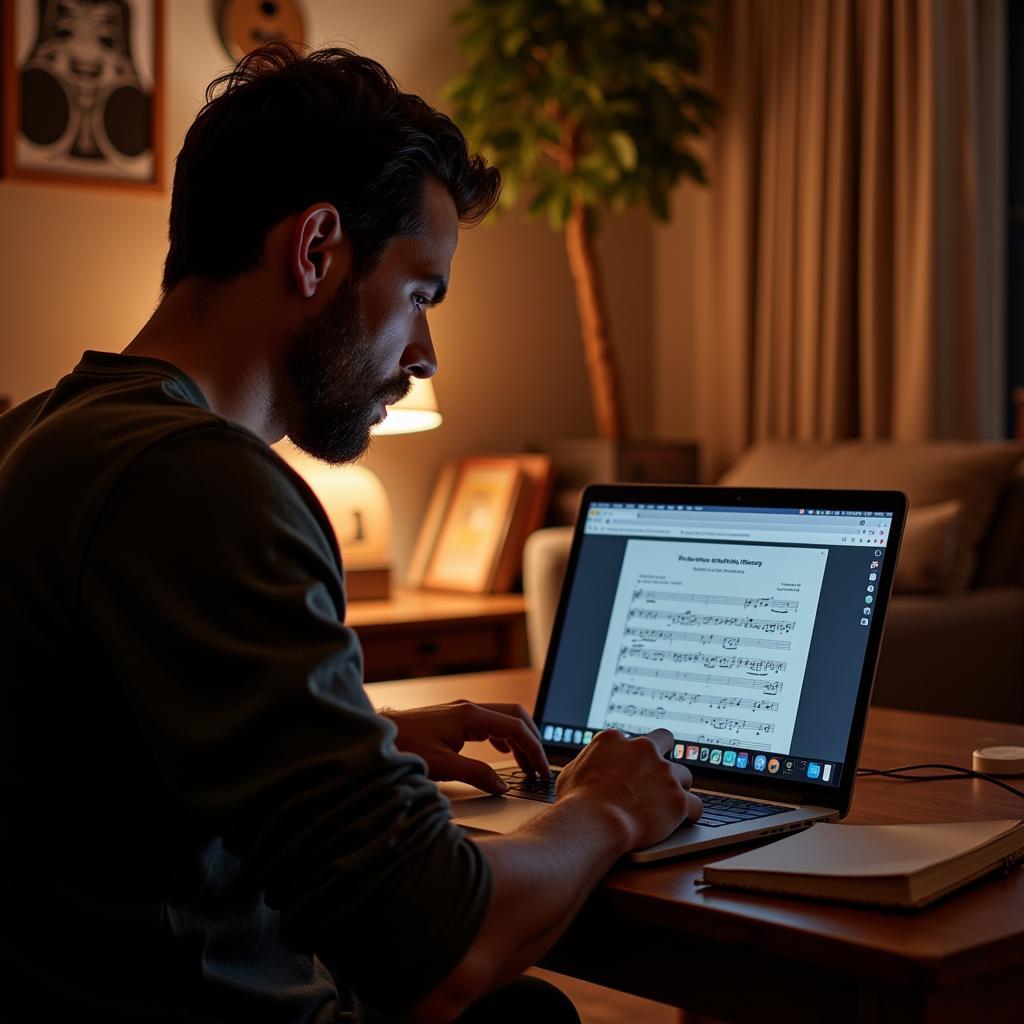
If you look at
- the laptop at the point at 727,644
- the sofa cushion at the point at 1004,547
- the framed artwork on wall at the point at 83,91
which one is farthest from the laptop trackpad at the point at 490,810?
the framed artwork on wall at the point at 83,91

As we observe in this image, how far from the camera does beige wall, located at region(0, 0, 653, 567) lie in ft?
10.6

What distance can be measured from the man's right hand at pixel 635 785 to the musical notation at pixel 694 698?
0.53 feet

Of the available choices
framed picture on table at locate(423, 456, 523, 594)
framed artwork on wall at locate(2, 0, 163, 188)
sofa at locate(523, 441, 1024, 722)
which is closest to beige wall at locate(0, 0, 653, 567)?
framed artwork on wall at locate(2, 0, 163, 188)

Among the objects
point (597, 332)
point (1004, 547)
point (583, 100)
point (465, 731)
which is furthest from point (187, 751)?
A: point (597, 332)

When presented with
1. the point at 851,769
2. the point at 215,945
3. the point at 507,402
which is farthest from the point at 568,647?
the point at 507,402

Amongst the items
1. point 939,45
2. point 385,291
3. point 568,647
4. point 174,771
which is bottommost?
point 568,647

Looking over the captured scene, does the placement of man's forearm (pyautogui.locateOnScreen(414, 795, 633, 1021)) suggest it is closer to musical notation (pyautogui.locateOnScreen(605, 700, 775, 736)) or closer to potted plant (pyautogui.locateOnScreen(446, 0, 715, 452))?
musical notation (pyautogui.locateOnScreen(605, 700, 775, 736))

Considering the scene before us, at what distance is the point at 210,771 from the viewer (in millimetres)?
767

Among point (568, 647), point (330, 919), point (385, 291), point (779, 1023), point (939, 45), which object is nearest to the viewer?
point (330, 919)

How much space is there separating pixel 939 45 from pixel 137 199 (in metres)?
2.03

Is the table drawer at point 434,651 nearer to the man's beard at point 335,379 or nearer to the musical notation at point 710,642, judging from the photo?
the musical notation at point 710,642

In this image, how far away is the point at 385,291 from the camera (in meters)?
1.07

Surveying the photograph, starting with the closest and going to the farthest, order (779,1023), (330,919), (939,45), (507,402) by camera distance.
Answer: (330,919) < (779,1023) < (939,45) < (507,402)

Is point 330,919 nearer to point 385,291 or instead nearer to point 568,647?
point 385,291
